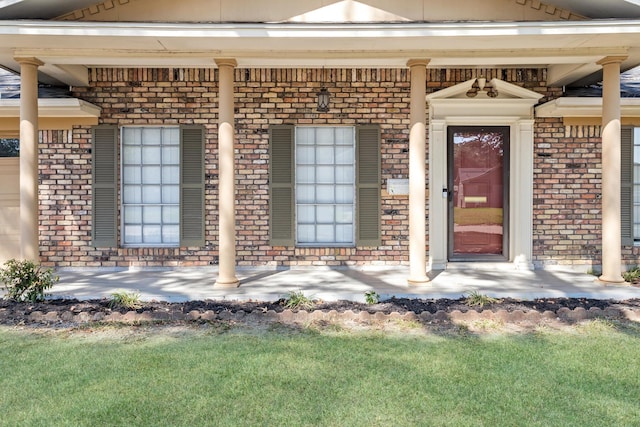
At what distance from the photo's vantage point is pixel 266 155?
673cm

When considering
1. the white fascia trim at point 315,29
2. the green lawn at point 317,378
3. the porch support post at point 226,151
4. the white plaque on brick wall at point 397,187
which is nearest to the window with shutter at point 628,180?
the white fascia trim at point 315,29

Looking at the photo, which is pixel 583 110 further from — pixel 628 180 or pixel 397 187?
pixel 397 187

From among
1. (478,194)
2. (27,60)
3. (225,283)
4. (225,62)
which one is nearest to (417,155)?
(478,194)

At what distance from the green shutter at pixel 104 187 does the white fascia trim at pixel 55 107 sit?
37 cm

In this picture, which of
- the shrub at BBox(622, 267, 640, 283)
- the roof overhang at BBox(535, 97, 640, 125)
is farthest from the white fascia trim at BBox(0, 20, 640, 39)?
the shrub at BBox(622, 267, 640, 283)

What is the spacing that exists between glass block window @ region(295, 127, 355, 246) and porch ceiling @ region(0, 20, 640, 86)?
132 cm

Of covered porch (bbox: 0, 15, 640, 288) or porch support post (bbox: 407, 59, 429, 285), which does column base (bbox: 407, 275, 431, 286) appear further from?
porch support post (bbox: 407, 59, 429, 285)

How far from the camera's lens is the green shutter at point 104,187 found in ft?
21.8

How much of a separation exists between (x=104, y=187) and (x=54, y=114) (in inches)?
46.0

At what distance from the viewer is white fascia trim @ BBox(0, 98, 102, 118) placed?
20.1 feet

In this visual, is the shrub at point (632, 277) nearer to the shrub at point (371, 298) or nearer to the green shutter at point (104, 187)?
the shrub at point (371, 298)

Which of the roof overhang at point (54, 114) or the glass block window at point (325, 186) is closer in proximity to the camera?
the roof overhang at point (54, 114)

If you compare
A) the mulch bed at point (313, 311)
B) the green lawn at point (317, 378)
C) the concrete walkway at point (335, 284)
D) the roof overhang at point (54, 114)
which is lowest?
the green lawn at point (317, 378)

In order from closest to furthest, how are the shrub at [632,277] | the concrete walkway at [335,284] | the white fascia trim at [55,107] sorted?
the concrete walkway at [335,284] < the shrub at [632,277] < the white fascia trim at [55,107]
